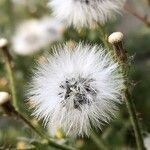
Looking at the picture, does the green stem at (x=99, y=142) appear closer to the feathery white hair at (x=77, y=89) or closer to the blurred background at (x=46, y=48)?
the blurred background at (x=46, y=48)

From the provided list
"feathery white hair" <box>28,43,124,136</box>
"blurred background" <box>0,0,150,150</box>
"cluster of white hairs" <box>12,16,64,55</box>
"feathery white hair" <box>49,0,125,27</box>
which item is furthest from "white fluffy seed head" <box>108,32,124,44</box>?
"cluster of white hairs" <box>12,16,64,55</box>

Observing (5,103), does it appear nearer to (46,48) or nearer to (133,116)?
(133,116)

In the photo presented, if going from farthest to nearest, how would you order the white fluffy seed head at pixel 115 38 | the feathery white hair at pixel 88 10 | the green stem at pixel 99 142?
the green stem at pixel 99 142
the feathery white hair at pixel 88 10
the white fluffy seed head at pixel 115 38

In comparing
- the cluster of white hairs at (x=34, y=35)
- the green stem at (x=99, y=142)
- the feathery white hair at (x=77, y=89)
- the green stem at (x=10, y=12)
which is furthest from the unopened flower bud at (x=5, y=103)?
the green stem at (x=10, y=12)

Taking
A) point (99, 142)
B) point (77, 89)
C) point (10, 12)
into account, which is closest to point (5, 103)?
point (77, 89)

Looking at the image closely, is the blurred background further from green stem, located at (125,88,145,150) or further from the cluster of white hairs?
green stem, located at (125,88,145,150)

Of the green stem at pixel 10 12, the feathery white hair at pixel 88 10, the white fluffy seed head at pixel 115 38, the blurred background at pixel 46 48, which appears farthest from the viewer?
the green stem at pixel 10 12

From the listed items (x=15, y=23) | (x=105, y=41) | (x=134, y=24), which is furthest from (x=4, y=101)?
(x=134, y=24)

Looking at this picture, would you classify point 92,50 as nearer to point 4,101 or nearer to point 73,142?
point 4,101
